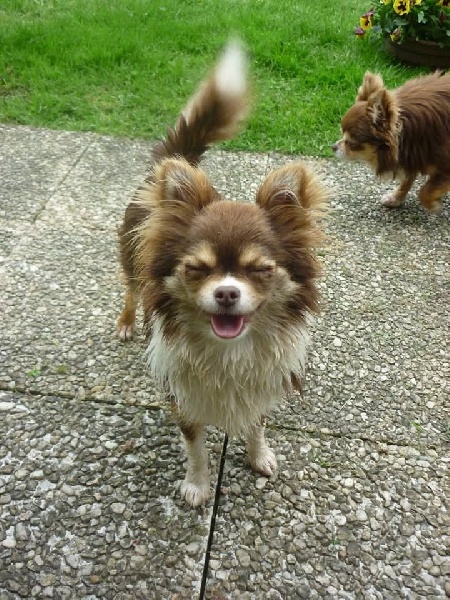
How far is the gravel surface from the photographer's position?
2.24m

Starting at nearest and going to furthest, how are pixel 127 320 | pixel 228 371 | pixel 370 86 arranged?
1. pixel 228 371
2. pixel 127 320
3. pixel 370 86

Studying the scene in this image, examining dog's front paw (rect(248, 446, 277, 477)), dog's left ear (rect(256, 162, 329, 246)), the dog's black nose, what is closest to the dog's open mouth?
the dog's black nose

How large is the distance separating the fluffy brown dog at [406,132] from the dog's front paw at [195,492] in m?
3.10

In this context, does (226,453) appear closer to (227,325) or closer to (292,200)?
(227,325)

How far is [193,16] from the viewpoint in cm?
799

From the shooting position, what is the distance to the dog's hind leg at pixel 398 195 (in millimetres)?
4547

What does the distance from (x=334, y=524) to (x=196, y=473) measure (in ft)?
2.19

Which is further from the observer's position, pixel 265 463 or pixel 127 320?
pixel 127 320

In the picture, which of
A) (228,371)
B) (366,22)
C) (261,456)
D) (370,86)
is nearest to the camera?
(228,371)

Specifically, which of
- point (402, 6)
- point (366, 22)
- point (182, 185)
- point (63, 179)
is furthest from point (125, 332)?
point (366, 22)

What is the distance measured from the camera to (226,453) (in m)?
2.71

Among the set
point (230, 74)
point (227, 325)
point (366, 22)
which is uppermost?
point (230, 74)

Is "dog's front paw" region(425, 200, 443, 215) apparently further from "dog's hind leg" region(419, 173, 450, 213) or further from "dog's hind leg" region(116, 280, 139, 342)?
"dog's hind leg" region(116, 280, 139, 342)

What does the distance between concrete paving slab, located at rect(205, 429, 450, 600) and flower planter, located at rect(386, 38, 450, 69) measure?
5.76 metres
